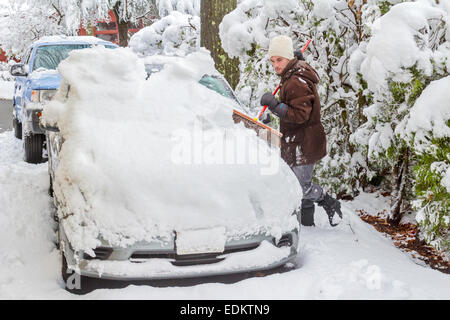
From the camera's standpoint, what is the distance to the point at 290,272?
339 centimetres

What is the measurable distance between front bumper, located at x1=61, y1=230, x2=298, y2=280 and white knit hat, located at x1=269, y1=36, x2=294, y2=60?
1896 mm

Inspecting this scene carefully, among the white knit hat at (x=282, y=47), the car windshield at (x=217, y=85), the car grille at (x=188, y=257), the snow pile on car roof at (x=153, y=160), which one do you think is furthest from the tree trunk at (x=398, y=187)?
the car grille at (x=188, y=257)

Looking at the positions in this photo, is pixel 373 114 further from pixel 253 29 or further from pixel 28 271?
pixel 28 271

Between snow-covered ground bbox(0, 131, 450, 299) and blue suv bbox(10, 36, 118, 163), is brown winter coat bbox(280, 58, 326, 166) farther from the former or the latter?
blue suv bbox(10, 36, 118, 163)

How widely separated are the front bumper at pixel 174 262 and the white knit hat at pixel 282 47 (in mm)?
1896

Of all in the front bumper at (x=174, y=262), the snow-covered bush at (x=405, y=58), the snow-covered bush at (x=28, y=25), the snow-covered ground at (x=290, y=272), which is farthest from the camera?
the snow-covered bush at (x=28, y=25)

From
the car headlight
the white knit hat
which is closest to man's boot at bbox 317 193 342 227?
the white knit hat

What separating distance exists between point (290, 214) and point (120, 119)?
146 centimetres

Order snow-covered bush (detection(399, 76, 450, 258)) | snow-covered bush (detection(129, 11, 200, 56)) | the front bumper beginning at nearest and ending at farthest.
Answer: the front bumper → snow-covered bush (detection(399, 76, 450, 258)) → snow-covered bush (detection(129, 11, 200, 56))

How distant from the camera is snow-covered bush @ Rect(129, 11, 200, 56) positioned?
9539mm

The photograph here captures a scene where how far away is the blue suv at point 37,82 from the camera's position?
20.4ft

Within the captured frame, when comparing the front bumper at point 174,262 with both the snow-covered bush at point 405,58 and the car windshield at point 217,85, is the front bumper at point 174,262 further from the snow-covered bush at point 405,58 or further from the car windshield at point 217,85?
the car windshield at point 217,85

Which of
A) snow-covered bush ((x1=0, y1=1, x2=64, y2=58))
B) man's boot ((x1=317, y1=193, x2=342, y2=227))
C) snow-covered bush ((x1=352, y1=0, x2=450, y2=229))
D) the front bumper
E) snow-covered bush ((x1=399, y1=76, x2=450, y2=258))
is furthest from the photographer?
snow-covered bush ((x1=0, y1=1, x2=64, y2=58))

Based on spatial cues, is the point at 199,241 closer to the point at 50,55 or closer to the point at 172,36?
the point at 50,55
